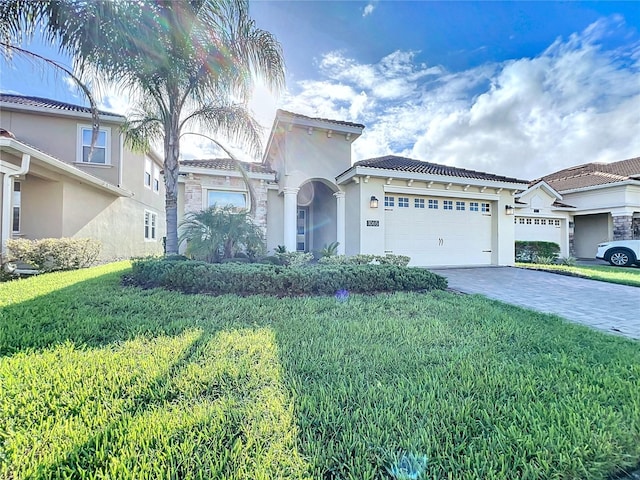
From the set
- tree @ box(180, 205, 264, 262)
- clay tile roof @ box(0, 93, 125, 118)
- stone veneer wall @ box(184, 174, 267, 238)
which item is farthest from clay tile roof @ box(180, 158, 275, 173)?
clay tile roof @ box(0, 93, 125, 118)

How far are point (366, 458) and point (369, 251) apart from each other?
27.8 feet

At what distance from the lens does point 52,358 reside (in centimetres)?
304

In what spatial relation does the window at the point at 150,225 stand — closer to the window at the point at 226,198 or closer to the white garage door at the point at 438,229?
the window at the point at 226,198

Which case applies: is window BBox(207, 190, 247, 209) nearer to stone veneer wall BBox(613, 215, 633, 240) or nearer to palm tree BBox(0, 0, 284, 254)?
palm tree BBox(0, 0, 284, 254)

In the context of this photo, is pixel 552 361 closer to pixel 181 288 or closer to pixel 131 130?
pixel 181 288

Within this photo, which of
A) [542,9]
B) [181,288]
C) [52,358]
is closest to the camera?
[52,358]

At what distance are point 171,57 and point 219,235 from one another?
475cm

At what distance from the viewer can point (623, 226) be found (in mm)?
16172

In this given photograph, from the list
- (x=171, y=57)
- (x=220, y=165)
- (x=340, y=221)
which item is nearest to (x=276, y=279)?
(x=340, y=221)

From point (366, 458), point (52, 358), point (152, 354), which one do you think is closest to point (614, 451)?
point (366, 458)

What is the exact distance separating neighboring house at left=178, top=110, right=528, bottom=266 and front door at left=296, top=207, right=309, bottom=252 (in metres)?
2.34

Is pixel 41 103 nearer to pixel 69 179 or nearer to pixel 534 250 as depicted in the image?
pixel 69 179

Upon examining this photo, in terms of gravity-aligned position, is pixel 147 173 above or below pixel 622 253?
above

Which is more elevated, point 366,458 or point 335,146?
point 335,146
